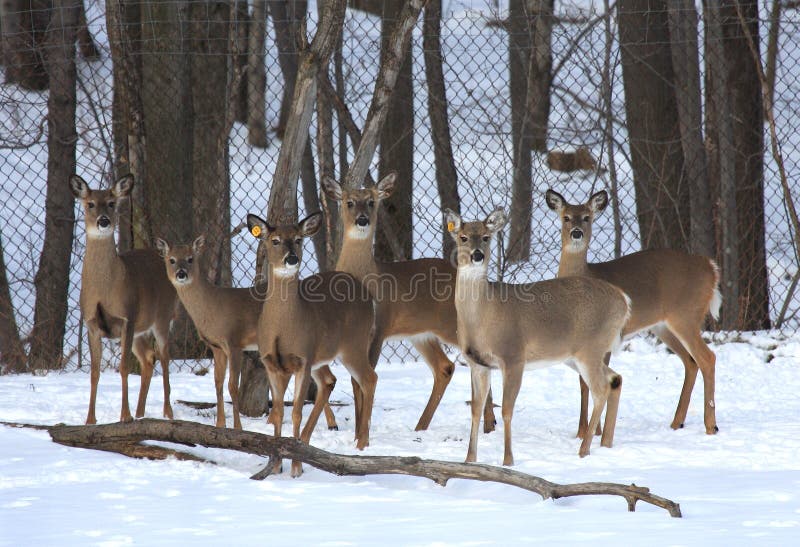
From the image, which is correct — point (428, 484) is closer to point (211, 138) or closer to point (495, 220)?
point (495, 220)

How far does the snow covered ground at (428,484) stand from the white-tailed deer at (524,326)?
34cm

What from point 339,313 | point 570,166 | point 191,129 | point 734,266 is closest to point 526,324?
point 339,313

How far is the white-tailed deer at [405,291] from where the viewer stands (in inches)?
302

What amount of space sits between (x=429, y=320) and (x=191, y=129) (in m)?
4.22

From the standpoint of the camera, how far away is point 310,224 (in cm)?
715

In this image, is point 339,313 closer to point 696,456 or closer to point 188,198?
point 696,456

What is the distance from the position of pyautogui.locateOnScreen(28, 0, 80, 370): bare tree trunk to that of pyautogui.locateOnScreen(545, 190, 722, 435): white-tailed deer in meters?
5.47

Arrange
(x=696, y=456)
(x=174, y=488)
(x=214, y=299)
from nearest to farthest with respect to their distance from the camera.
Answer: (x=174, y=488), (x=696, y=456), (x=214, y=299)

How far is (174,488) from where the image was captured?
17.4ft

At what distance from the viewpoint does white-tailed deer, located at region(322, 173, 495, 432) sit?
7668 mm

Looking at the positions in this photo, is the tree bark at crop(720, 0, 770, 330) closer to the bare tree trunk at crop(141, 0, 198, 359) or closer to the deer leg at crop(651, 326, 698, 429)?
the deer leg at crop(651, 326, 698, 429)

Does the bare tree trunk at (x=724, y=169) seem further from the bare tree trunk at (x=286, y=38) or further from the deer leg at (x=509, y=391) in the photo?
the bare tree trunk at (x=286, y=38)

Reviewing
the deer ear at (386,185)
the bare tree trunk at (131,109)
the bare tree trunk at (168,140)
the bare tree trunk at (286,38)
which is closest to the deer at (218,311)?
the deer ear at (386,185)

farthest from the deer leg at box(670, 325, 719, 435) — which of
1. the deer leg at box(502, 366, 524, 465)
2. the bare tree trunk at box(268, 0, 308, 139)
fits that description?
the bare tree trunk at box(268, 0, 308, 139)
